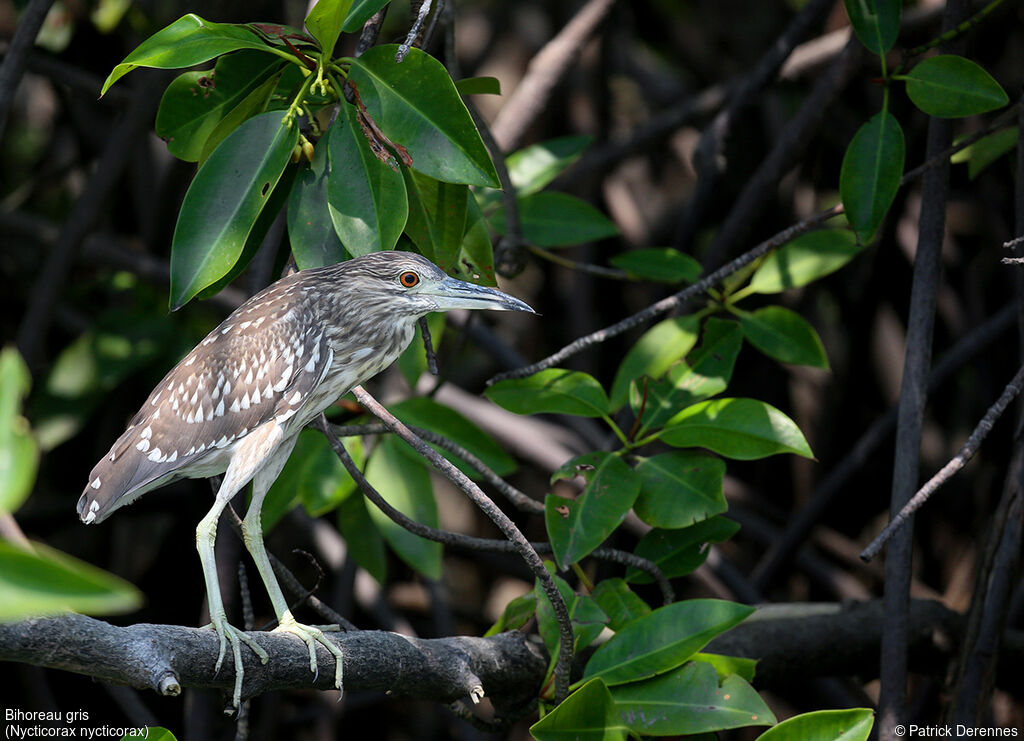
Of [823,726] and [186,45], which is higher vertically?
[186,45]

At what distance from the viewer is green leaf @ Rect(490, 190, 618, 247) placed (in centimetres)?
252

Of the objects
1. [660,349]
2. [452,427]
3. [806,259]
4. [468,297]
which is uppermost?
[468,297]

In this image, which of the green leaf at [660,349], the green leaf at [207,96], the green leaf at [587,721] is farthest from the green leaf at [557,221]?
the green leaf at [587,721]

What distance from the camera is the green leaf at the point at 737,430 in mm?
1811

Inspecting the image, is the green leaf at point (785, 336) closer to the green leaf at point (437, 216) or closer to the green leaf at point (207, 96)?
the green leaf at point (437, 216)

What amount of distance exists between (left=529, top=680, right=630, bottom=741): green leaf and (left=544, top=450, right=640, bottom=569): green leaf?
0.91 feet

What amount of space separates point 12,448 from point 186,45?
96 cm

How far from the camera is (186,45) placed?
142cm

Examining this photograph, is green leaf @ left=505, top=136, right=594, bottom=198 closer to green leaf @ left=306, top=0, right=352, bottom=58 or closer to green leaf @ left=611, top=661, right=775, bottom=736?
green leaf @ left=306, top=0, right=352, bottom=58

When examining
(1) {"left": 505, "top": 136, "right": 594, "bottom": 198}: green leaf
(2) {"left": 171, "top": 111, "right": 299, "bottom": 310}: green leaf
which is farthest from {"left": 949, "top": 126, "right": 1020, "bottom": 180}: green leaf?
(2) {"left": 171, "top": 111, "right": 299, "bottom": 310}: green leaf

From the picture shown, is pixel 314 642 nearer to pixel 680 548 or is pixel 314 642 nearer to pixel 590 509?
pixel 590 509

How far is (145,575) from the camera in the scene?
3.71 m


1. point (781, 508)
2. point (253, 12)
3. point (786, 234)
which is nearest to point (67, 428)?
point (253, 12)

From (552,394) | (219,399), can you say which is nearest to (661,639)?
(552,394)
